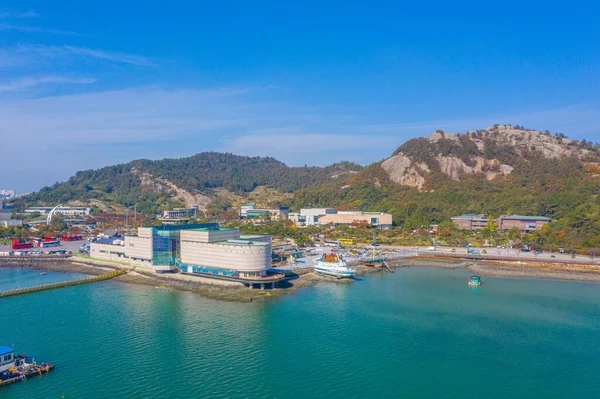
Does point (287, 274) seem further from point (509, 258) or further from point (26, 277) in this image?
point (509, 258)

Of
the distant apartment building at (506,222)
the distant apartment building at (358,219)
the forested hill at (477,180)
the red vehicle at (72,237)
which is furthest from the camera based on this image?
the distant apartment building at (358,219)

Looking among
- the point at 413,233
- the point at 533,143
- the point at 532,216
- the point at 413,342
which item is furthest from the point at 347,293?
the point at 533,143

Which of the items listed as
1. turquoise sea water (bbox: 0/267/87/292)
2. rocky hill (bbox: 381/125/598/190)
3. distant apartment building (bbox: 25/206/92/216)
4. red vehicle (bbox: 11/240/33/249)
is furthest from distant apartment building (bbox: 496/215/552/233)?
Answer: distant apartment building (bbox: 25/206/92/216)

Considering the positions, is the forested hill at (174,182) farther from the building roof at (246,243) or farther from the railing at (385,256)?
the building roof at (246,243)

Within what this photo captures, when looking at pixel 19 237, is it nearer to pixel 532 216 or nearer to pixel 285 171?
pixel 532 216

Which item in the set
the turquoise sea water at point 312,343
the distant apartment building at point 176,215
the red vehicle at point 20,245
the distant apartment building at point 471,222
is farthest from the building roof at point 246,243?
the distant apartment building at point 471,222

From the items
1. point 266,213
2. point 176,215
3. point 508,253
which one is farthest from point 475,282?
point 266,213
